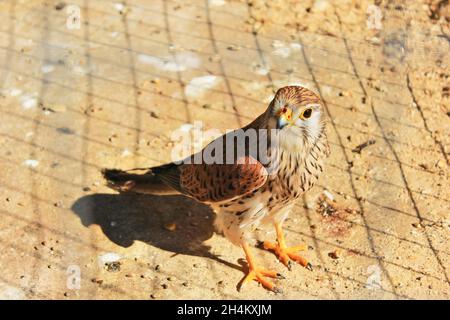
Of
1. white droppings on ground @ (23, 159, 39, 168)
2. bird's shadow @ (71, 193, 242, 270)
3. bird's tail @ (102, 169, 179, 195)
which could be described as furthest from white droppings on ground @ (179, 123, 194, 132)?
white droppings on ground @ (23, 159, 39, 168)

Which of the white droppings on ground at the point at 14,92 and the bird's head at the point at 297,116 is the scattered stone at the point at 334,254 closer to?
the bird's head at the point at 297,116

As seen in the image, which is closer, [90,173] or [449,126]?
[90,173]

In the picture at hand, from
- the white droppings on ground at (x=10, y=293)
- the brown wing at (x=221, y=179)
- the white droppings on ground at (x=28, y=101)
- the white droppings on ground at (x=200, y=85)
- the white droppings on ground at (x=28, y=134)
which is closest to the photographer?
the brown wing at (x=221, y=179)

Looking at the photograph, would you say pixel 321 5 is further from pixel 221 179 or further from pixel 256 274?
pixel 256 274

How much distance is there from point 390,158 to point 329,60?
1233 millimetres

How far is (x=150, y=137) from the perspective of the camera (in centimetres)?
508

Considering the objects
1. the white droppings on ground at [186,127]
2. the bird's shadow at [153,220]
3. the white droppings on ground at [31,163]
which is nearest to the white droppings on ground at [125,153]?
the bird's shadow at [153,220]

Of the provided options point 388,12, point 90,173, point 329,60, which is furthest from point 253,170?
point 388,12

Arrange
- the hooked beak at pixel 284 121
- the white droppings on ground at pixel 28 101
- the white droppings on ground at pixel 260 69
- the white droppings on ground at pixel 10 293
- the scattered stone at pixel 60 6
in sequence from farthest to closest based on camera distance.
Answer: the scattered stone at pixel 60 6 → the white droppings on ground at pixel 260 69 → the white droppings on ground at pixel 28 101 → the white droppings on ground at pixel 10 293 → the hooked beak at pixel 284 121

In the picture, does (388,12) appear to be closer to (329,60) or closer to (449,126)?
(329,60)

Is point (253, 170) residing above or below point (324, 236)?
above

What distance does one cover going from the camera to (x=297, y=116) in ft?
11.9

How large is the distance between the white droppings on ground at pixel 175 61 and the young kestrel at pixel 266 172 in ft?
5.32

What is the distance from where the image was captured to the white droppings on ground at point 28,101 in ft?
17.6
